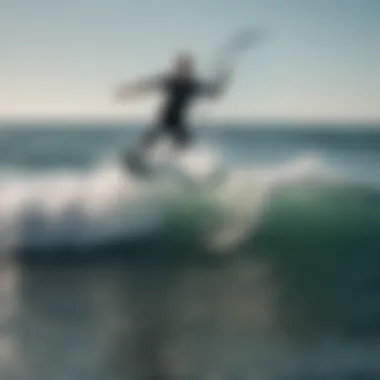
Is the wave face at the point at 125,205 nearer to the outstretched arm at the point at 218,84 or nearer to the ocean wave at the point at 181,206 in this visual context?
the ocean wave at the point at 181,206

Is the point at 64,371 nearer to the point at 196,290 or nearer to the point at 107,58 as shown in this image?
the point at 196,290

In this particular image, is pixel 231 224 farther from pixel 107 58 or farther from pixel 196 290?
pixel 107 58

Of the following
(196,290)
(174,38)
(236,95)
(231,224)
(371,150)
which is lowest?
(196,290)

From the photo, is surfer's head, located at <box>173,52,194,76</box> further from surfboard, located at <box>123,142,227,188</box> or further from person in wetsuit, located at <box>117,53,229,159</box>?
surfboard, located at <box>123,142,227,188</box>

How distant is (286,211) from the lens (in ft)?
3.93

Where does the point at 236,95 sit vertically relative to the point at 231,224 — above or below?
above

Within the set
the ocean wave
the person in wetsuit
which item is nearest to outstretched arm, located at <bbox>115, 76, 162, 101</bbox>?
the person in wetsuit

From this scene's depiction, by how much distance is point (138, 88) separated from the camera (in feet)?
3.84

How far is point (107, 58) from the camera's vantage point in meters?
1.18

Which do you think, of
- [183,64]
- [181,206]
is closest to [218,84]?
[183,64]

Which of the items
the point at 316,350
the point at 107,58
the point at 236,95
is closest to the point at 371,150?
the point at 236,95

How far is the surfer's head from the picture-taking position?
3.85 ft

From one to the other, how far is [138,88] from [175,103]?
0.07 meters

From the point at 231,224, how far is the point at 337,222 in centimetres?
19
